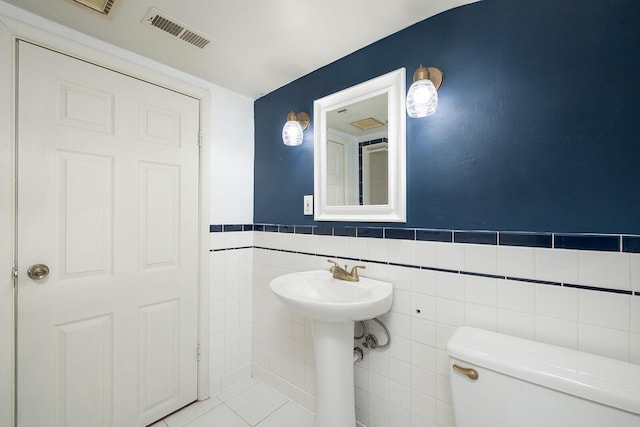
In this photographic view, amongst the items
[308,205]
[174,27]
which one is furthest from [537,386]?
[174,27]

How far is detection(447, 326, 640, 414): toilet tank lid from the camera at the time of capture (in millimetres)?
698

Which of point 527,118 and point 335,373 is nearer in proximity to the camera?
point 527,118

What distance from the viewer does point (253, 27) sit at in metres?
1.28

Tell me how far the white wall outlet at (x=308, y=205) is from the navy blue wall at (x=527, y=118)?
63 cm

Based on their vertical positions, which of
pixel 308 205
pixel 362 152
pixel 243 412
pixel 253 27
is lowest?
pixel 243 412

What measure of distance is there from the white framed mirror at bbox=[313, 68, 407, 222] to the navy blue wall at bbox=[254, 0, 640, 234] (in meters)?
0.07

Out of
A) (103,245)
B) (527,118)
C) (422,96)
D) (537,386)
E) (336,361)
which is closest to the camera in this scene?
(537,386)

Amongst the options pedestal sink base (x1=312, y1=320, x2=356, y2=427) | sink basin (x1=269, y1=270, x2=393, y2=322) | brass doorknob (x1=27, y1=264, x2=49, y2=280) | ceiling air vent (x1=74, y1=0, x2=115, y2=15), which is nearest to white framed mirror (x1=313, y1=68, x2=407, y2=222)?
sink basin (x1=269, y1=270, x2=393, y2=322)

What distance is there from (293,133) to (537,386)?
1.56 m

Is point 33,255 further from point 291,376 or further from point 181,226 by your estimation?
point 291,376

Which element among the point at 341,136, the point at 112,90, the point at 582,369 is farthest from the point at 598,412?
→ the point at 112,90

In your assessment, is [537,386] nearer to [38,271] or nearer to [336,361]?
[336,361]

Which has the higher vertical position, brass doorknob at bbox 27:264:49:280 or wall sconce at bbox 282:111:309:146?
wall sconce at bbox 282:111:309:146

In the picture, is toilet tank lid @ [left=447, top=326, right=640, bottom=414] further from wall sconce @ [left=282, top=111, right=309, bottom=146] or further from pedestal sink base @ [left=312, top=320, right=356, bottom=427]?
wall sconce @ [left=282, top=111, right=309, bottom=146]
